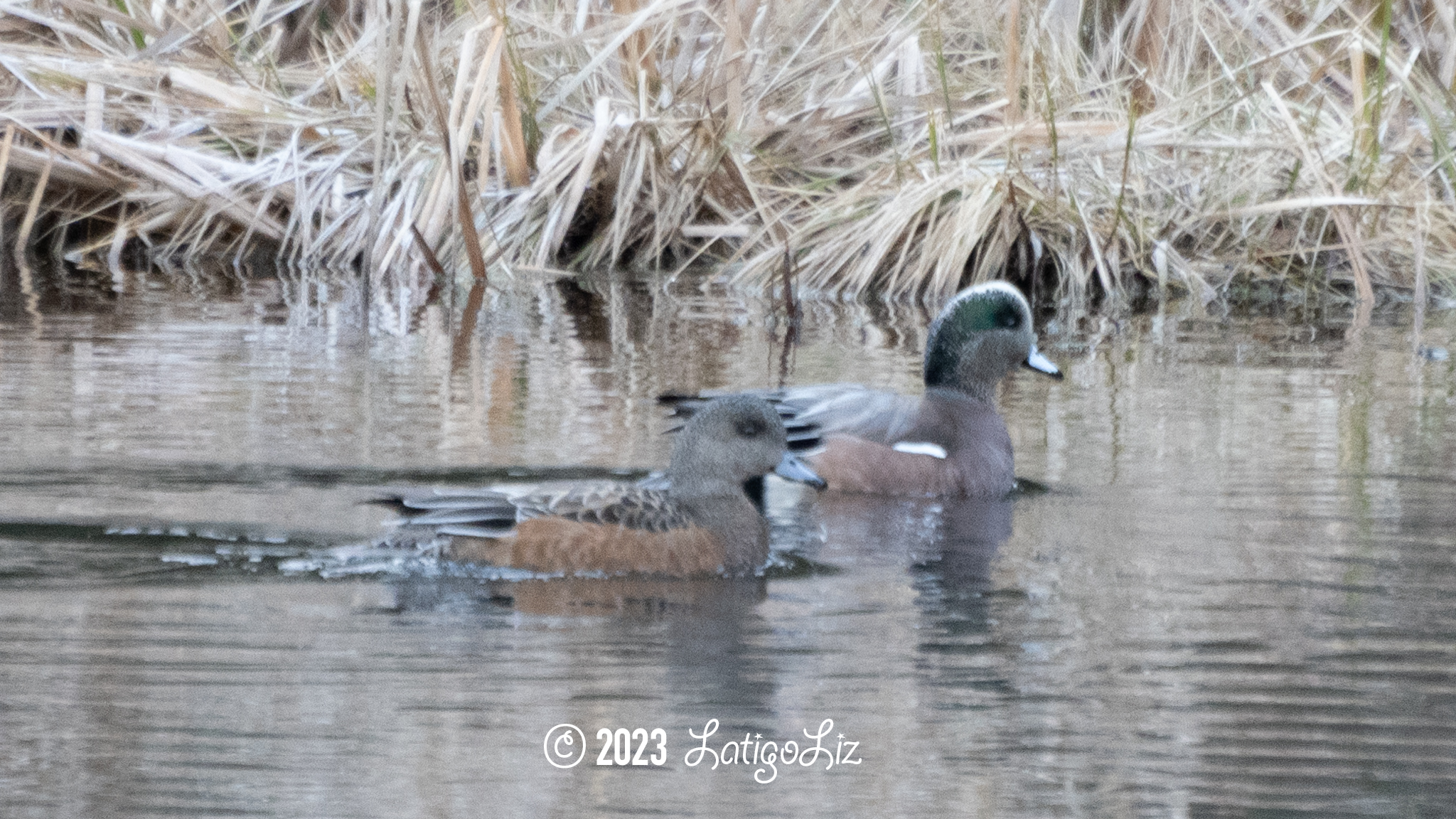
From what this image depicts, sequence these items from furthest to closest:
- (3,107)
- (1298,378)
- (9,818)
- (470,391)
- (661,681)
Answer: (3,107) → (1298,378) → (470,391) → (661,681) → (9,818)

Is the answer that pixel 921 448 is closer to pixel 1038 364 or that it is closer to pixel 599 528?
pixel 1038 364

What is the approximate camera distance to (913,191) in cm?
1111

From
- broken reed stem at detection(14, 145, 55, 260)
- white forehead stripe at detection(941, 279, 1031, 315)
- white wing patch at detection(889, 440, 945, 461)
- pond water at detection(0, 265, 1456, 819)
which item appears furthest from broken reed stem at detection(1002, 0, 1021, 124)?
broken reed stem at detection(14, 145, 55, 260)

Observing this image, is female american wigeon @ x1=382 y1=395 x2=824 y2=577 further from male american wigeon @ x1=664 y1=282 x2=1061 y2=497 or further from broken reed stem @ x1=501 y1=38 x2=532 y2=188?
broken reed stem @ x1=501 y1=38 x2=532 y2=188

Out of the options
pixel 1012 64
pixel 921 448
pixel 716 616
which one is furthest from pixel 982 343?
pixel 1012 64

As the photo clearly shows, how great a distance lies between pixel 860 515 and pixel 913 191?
534 cm

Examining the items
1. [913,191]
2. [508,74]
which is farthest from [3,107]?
[913,191]

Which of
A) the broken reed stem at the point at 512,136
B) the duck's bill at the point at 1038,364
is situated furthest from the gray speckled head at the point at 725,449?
the broken reed stem at the point at 512,136

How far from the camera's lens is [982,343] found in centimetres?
693

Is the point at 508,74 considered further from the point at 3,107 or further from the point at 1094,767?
the point at 1094,767

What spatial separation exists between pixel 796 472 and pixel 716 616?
781mm

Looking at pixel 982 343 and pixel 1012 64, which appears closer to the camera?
pixel 982 343

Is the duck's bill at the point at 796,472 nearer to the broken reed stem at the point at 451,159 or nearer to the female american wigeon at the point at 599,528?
the female american wigeon at the point at 599,528

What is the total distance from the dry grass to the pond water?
9.64 feet
